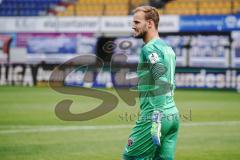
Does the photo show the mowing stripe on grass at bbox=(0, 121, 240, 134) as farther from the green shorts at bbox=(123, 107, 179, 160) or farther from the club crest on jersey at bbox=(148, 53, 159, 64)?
the club crest on jersey at bbox=(148, 53, 159, 64)

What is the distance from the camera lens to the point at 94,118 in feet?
58.1

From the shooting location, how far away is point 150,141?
18.8 feet

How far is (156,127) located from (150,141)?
223 mm

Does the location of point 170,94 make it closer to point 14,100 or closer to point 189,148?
point 189,148

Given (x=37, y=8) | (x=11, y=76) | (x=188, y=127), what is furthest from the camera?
(x=37, y=8)

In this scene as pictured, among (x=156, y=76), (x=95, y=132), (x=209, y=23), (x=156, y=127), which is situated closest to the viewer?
(x=156, y=127)

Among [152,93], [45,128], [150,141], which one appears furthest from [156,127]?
[45,128]

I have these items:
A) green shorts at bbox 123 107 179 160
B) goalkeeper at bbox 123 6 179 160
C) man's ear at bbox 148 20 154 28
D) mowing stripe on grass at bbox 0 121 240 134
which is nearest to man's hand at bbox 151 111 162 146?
goalkeeper at bbox 123 6 179 160

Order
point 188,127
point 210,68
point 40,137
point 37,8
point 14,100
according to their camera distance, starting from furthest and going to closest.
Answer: point 37,8, point 210,68, point 14,100, point 188,127, point 40,137

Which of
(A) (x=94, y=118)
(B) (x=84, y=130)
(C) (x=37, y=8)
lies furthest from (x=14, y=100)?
(C) (x=37, y=8)

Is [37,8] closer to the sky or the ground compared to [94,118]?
closer to the sky

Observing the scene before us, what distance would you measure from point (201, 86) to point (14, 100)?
10.8 meters

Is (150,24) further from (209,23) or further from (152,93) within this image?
(209,23)

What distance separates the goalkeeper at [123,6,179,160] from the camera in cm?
567
